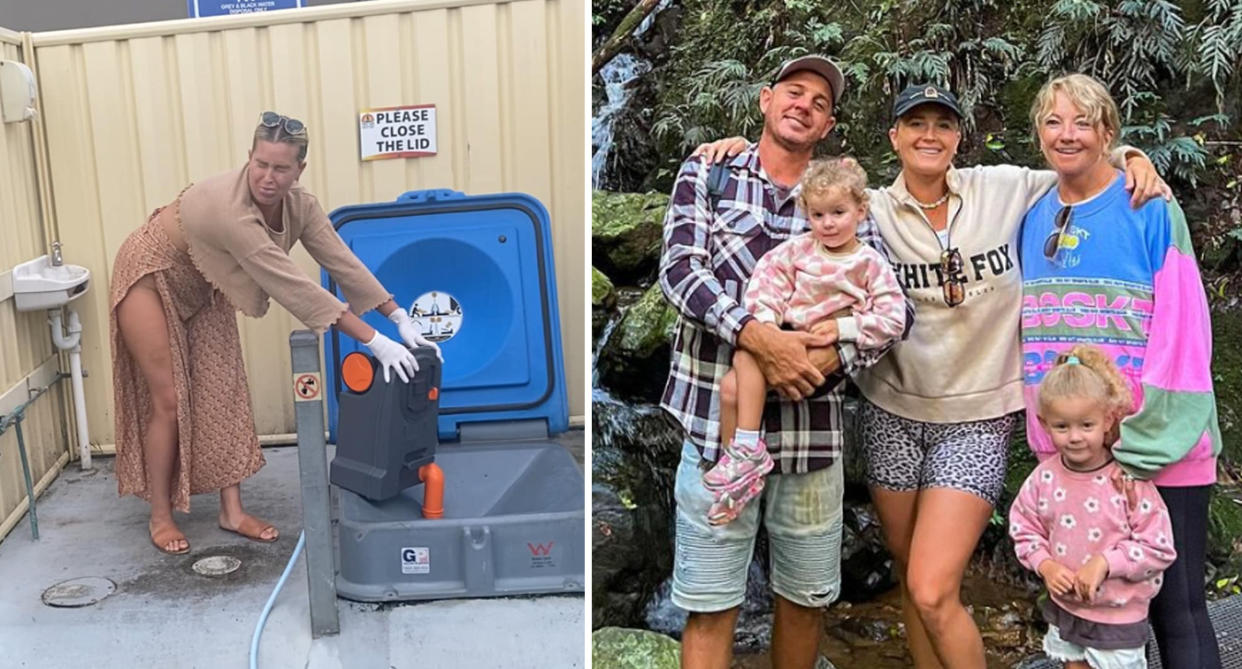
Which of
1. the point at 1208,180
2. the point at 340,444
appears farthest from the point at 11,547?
the point at 1208,180

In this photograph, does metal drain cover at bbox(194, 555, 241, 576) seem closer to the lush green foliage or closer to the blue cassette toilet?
the blue cassette toilet

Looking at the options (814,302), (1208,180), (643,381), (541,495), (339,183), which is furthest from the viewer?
(339,183)

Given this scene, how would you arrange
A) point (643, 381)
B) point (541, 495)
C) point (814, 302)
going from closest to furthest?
point (814, 302), point (643, 381), point (541, 495)

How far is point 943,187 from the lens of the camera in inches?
76.7

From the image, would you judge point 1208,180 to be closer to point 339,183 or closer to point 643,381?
point 643,381

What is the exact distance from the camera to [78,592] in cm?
272

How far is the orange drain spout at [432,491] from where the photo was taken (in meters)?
2.76

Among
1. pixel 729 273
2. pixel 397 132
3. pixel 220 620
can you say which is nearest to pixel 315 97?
pixel 397 132

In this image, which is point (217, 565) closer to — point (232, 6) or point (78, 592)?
point (78, 592)

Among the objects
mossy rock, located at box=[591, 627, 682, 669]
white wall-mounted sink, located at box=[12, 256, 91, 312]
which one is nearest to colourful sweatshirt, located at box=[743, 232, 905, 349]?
mossy rock, located at box=[591, 627, 682, 669]

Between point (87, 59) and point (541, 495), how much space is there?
5.52 ft

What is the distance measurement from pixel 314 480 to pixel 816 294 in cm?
124

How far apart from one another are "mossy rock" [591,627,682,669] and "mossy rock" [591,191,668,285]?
32.7 inches

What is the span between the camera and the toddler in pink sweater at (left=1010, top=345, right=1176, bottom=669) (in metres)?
1.85
